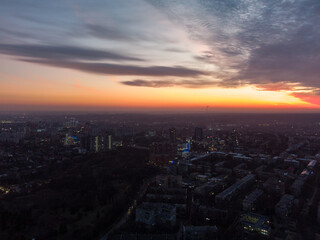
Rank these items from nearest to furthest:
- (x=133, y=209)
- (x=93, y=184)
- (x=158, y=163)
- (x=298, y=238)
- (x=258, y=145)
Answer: (x=298, y=238), (x=133, y=209), (x=93, y=184), (x=158, y=163), (x=258, y=145)

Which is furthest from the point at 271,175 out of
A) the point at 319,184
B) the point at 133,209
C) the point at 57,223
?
the point at 57,223

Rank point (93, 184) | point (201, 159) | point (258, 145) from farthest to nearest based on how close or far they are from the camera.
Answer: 1. point (258, 145)
2. point (201, 159)
3. point (93, 184)

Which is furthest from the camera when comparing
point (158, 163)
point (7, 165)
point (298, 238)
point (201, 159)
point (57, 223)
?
point (201, 159)

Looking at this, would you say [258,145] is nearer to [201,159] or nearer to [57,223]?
[201,159]

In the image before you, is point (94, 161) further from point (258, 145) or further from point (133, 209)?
point (258, 145)

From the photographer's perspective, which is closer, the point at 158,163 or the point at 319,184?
the point at 319,184

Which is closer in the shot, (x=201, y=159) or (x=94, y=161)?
(x=94, y=161)

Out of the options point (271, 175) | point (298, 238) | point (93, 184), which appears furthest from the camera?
point (271, 175)

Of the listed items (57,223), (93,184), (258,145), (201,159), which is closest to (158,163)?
(201,159)
